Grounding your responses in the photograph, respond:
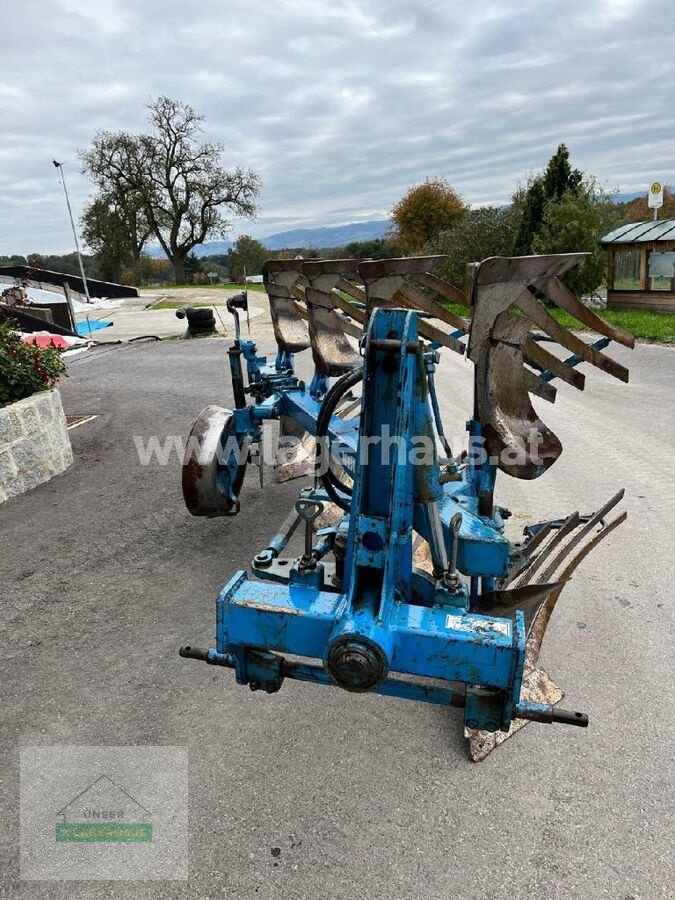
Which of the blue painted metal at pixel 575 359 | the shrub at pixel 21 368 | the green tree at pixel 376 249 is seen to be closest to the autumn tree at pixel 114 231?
the green tree at pixel 376 249

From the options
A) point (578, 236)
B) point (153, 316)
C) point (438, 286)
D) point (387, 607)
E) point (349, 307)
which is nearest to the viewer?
point (387, 607)

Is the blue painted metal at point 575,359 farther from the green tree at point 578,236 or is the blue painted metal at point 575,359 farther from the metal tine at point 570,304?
the green tree at point 578,236

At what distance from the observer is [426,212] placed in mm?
31344

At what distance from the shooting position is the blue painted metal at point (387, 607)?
2.00m

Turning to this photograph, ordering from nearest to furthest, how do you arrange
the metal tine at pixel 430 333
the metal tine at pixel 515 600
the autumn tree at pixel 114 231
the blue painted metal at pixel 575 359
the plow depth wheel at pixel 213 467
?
the metal tine at pixel 515 600
the blue painted metal at pixel 575 359
the metal tine at pixel 430 333
the plow depth wheel at pixel 213 467
the autumn tree at pixel 114 231

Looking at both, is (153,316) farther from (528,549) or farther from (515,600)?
(515,600)

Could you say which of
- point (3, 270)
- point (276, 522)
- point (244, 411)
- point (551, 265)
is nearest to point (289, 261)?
point (244, 411)

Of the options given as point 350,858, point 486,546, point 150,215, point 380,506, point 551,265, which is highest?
A: point 150,215

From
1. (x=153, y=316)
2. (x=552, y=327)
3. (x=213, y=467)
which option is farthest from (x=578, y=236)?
(x=552, y=327)

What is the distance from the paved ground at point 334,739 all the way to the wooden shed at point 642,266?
13395mm

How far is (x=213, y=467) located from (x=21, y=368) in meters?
2.83

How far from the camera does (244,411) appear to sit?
14.9 ft

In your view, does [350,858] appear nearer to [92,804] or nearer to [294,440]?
[92,804]

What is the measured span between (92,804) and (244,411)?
2700mm
